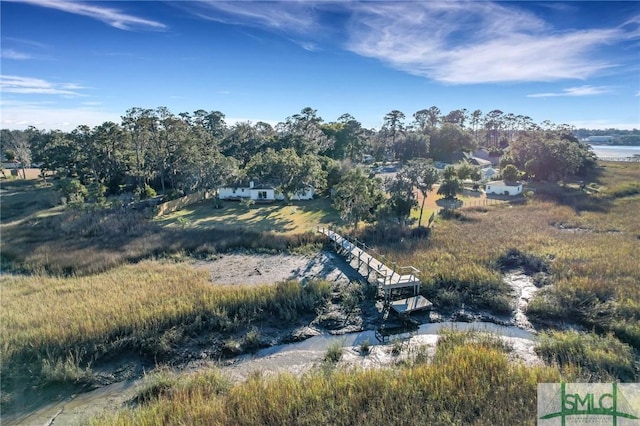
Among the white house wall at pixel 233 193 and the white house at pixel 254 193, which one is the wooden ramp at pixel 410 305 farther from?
the white house wall at pixel 233 193

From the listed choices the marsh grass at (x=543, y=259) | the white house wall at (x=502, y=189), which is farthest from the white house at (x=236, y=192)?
the white house wall at (x=502, y=189)

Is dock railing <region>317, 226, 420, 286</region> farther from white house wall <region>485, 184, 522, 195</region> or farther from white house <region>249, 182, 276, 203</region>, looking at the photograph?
white house wall <region>485, 184, 522, 195</region>

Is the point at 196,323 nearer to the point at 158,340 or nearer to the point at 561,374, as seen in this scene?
the point at 158,340

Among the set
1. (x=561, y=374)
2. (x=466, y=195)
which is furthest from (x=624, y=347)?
(x=466, y=195)

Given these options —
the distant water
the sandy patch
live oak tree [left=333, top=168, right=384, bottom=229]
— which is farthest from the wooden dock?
the distant water

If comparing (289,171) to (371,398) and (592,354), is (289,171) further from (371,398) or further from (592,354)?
(592,354)

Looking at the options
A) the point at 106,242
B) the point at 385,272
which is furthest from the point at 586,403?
the point at 106,242
